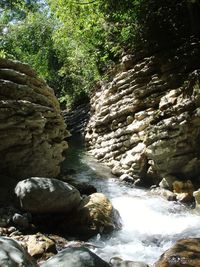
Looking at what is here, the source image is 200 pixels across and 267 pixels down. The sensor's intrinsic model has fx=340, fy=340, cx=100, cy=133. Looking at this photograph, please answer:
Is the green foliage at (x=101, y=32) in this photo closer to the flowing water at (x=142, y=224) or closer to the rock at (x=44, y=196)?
the rock at (x=44, y=196)

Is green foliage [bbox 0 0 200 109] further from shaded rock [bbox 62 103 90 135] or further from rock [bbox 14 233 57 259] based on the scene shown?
rock [bbox 14 233 57 259]

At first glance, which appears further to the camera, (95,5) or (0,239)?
(95,5)

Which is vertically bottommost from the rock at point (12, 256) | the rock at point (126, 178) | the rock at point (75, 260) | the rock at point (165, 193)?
the rock at point (165, 193)

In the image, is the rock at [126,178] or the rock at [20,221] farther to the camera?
the rock at [126,178]

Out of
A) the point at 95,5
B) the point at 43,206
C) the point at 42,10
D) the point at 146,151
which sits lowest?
the point at 43,206

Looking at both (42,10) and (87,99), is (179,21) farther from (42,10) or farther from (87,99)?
(42,10)

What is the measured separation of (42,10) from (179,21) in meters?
22.4

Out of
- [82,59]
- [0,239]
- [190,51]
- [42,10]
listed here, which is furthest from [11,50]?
[0,239]

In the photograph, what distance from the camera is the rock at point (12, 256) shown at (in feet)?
15.1

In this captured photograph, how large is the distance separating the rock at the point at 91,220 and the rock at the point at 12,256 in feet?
11.4

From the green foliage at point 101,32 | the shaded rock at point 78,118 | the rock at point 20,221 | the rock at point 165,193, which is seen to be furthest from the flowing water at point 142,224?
the shaded rock at point 78,118

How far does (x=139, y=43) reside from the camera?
15.9 m

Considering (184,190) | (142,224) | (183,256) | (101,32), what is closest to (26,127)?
(142,224)

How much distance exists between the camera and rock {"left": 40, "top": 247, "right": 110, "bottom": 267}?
4.83 m
